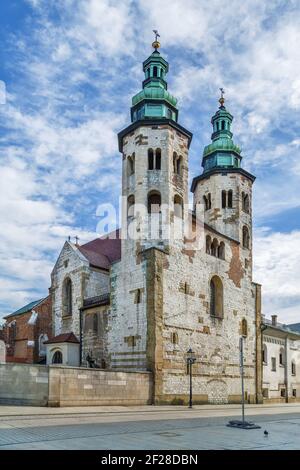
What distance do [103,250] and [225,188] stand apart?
11150 millimetres

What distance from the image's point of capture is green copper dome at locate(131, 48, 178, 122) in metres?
33.3

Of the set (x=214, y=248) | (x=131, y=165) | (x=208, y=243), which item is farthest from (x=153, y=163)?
(x=214, y=248)

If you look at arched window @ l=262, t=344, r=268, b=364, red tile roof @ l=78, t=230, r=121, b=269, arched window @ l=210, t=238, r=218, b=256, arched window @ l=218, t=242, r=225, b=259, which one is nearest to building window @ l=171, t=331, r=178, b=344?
arched window @ l=210, t=238, r=218, b=256

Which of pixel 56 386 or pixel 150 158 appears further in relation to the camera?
pixel 150 158

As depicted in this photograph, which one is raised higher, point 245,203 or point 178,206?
point 245,203

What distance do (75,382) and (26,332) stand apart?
17.2 m

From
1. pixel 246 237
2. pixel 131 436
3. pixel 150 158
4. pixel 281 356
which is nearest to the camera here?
pixel 131 436

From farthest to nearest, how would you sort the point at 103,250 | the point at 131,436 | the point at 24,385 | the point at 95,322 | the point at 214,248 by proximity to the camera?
the point at 103,250, the point at 214,248, the point at 95,322, the point at 24,385, the point at 131,436

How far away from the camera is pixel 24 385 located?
70.7 ft

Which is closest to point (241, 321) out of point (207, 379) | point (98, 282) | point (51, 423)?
point (207, 379)

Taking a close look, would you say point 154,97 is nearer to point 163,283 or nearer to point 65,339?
point 163,283

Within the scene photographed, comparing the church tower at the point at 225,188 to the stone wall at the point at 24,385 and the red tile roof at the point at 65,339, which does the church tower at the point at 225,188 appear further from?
the stone wall at the point at 24,385

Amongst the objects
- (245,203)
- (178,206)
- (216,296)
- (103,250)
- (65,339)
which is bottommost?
(65,339)
